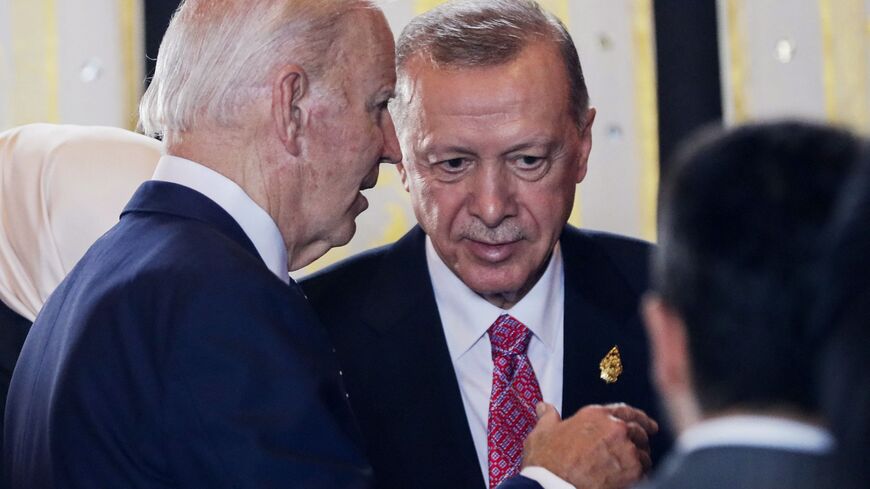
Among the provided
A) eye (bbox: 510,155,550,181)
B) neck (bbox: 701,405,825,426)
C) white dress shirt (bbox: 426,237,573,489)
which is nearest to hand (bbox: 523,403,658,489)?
white dress shirt (bbox: 426,237,573,489)

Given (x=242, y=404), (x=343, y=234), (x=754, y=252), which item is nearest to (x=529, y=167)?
(x=343, y=234)

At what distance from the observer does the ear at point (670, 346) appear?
1039mm

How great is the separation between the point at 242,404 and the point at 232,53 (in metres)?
0.51

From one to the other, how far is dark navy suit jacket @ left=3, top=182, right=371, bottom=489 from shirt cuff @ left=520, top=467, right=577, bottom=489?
1.13 feet

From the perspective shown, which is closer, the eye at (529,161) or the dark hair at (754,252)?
the dark hair at (754,252)

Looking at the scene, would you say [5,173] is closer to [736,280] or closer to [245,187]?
[245,187]

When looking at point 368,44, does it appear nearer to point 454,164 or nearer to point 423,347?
point 454,164

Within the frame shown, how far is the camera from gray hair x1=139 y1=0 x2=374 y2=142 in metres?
1.80

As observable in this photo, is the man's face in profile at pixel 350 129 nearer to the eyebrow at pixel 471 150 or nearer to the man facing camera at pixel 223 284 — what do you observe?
the man facing camera at pixel 223 284

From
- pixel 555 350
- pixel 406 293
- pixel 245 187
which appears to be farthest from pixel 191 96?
pixel 555 350

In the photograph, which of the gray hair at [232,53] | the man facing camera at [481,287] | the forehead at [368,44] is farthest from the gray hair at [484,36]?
the gray hair at [232,53]

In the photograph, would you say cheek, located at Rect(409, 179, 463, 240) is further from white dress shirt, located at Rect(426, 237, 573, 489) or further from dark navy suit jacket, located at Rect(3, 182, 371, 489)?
dark navy suit jacket, located at Rect(3, 182, 371, 489)

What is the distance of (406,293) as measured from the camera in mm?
2385

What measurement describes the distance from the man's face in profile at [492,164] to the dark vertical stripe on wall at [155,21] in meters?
1.29
